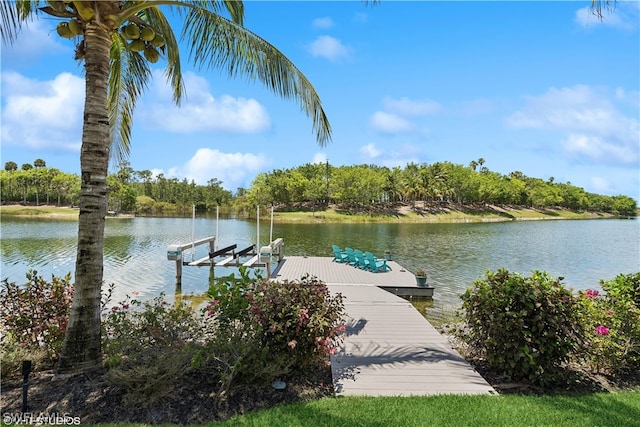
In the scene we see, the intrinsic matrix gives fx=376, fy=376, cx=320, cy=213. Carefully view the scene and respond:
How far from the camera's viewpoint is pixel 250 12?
18.5ft

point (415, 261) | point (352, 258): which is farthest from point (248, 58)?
point (415, 261)

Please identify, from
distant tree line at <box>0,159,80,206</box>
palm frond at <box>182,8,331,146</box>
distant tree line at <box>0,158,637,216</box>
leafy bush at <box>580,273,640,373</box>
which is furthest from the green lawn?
distant tree line at <box>0,159,80,206</box>

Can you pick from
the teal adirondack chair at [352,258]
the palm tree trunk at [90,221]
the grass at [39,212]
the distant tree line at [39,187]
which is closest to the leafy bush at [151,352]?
the palm tree trunk at [90,221]

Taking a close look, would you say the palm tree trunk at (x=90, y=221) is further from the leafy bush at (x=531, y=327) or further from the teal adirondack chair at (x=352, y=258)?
the teal adirondack chair at (x=352, y=258)

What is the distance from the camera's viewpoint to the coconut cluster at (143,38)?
14.6 feet

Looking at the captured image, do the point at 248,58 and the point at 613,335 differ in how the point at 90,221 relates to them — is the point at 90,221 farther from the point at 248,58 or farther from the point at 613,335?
the point at 613,335

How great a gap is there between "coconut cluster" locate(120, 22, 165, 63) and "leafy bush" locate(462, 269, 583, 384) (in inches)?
206

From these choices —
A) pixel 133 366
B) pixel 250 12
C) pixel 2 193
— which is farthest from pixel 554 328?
pixel 2 193

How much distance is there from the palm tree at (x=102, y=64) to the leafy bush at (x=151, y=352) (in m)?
0.35

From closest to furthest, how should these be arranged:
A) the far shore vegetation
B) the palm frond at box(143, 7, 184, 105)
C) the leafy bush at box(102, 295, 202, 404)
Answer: the leafy bush at box(102, 295, 202, 404) < the palm frond at box(143, 7, 184, 105) < the far shore vegetation

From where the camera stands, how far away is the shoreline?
2386 inches

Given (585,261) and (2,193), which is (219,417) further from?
(2,193)

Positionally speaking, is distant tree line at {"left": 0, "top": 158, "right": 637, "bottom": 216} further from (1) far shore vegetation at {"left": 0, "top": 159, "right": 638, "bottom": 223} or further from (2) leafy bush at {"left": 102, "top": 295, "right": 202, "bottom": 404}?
(2) leafy bush at {"left": 102, "top": 295, "right": 202, "bottom": 404}

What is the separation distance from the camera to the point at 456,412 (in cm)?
365
